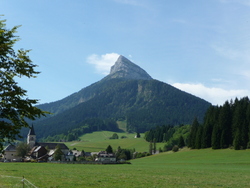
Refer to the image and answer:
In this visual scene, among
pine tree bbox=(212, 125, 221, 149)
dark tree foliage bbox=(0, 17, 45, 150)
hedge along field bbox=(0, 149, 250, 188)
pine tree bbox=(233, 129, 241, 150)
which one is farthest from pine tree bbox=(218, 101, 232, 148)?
dark tree foliage bbox=(0, 17, 45, 150)

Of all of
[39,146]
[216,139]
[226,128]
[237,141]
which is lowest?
[39,146]

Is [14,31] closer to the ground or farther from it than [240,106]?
closer to the ground

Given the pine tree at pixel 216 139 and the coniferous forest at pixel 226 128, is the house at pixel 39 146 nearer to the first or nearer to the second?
the coniferous forest at pixel 226 128

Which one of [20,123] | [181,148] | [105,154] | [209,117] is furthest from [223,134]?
[20,123]

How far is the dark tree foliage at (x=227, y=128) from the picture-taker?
95.4 meters

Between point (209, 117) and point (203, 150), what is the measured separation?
55.2 ft

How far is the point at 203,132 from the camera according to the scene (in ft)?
366

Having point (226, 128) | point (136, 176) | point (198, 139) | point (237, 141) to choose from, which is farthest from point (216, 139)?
point (136, 176)

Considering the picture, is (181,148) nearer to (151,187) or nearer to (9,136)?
(151,187)

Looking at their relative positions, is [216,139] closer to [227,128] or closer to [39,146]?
[227,128]

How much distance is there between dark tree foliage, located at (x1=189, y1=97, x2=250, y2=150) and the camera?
95.4 meters

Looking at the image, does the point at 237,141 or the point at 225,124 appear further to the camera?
the point at 225,124

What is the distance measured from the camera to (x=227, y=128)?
347 ft

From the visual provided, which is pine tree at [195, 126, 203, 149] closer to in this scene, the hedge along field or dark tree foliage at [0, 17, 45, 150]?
the hedge along field
